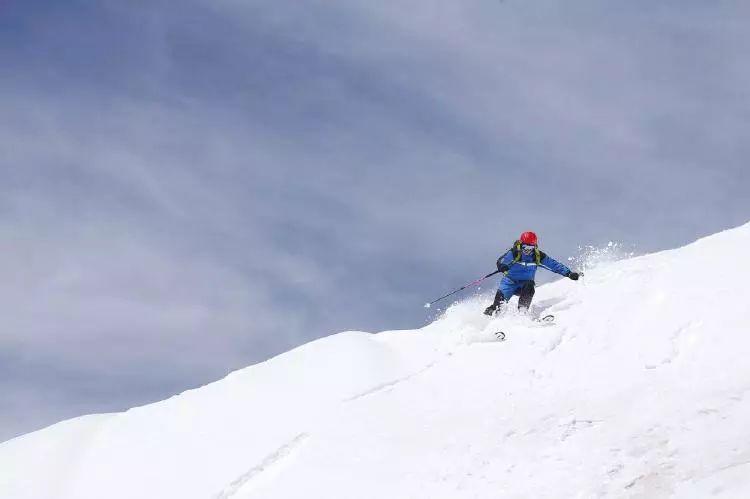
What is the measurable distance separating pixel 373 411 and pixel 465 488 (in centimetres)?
291

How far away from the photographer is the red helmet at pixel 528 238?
15.8 metres

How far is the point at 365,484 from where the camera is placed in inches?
400

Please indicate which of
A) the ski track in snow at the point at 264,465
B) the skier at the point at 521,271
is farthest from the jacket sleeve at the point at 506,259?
the ski track in snow at the point at 264,465

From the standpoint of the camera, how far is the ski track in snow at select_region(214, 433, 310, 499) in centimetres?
1097

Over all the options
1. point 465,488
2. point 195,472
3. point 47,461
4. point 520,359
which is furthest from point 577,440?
point 47,461

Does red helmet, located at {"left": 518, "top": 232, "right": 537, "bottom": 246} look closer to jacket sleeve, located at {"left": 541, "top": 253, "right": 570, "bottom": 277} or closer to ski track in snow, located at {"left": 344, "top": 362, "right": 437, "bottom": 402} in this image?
jacket sleeve, located at {"left": 541, "top": 253, "right": 570, "bottom": 277}

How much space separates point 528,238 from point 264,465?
25.7ft

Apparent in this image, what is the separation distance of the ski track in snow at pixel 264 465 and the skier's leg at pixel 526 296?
570 centimetres

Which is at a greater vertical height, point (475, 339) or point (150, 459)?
point (475, 339)

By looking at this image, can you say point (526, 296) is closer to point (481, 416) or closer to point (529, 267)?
point (529, 267)

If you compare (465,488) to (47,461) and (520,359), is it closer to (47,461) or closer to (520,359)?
(520,359)

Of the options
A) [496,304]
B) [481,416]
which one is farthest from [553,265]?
[481,416]

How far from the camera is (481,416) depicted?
11.1 metres

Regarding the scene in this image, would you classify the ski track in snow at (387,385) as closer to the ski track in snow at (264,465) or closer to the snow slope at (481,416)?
the snow slope at (481,416)
